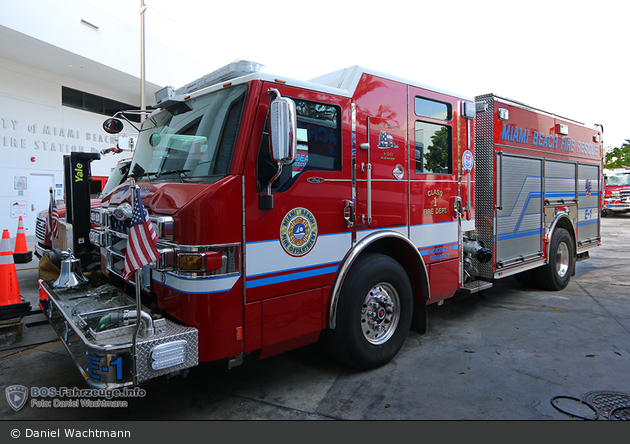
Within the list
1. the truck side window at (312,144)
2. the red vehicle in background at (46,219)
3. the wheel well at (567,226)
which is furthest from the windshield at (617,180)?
the truck side window at (312,144)

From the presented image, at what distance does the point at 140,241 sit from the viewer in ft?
8.32

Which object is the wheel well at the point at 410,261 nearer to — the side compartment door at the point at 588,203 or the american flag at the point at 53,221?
the side compartment door at the point at 588,203

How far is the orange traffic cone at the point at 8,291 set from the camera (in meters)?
4.54

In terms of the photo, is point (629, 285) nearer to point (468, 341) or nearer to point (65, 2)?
point (468, 341)

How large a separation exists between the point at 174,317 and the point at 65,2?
589 inches

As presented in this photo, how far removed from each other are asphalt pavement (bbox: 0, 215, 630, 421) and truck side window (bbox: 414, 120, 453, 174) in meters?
1.97

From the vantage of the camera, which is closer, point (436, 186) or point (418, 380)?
point (418, 380)

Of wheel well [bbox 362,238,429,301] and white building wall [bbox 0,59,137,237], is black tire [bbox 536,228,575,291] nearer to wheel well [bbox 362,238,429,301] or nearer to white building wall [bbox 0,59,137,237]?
wheel well [bbox 362,238,429,301]

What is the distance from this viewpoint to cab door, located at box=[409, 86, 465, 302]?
415 cm

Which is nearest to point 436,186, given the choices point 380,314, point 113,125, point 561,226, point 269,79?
point 380,314

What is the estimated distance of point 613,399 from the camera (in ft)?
10.6

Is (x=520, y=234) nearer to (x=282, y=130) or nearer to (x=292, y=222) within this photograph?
(x=292, y=222)

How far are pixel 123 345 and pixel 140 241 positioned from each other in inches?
25.2

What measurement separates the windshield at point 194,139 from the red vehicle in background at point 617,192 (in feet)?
91.7
